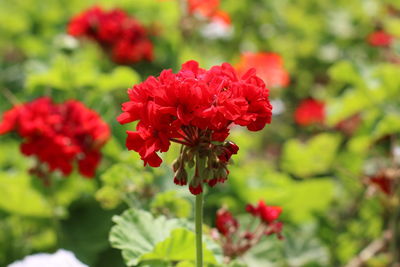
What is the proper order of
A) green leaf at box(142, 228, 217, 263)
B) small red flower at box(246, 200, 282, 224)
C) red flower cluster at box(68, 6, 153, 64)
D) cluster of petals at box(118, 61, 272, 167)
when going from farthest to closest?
1. red flower cluster at box(68, 6, 153, 64)
2. small red flower at box(246, 200, 282, 224)
3. green leaf at box(142, 228, 217, 263)
4. cluster of petals at box(118, 61, 272, 167)

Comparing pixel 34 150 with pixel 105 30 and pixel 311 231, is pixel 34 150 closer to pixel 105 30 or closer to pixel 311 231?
pixel 105 30

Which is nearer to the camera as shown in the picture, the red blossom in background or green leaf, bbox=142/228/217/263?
green leaf, bbox=142/228/217/263

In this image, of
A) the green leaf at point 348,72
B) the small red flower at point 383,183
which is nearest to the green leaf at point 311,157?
the green leaf at point 348,72

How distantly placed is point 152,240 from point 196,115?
1.43ft

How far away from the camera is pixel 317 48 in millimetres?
3658

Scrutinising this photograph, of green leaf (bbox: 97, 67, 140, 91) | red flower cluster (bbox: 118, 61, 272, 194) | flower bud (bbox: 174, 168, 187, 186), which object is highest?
green leaf (bbox: 97, 67, 140, 91)

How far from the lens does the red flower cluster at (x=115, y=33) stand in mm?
2656

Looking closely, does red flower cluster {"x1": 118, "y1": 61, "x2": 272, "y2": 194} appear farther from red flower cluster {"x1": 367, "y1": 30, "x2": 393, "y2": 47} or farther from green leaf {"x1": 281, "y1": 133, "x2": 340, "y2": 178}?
red flower cluster {"x1": 367, "y1": 30, "x2": 393, "y2": 47}

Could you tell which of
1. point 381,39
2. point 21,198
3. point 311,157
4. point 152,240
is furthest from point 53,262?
point 381,39

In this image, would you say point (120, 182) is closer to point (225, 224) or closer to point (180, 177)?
point (225, 224)

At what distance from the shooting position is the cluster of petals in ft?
3.48

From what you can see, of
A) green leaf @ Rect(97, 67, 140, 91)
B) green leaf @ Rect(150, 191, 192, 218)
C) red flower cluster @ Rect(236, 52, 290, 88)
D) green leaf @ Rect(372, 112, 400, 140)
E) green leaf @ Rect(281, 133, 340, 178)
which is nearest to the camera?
green leaf @ Rect(150, 191, 192, 218)

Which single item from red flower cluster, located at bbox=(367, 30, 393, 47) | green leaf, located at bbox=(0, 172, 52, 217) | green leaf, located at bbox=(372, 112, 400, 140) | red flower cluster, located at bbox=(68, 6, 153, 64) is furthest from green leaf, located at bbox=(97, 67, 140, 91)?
red flower cluster, located at bbox=(367, 30, 393, 47)

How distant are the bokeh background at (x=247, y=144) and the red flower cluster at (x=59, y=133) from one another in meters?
0.10
